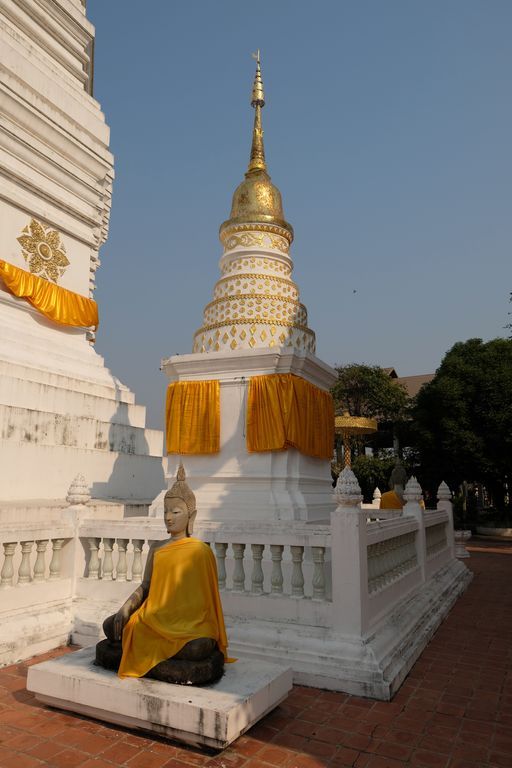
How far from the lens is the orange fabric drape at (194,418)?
10.3m

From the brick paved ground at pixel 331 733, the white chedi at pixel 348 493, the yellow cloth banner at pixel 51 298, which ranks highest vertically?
the yellow cloth banner at pixel 51 298

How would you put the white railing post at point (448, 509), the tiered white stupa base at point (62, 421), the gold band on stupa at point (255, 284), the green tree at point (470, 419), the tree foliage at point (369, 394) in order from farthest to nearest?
the tree foliage at point (369, 394) < the green tree at point (470, 419) < the white railing post at point (448, 509) < the gold band on stupa at point (255, 284) < the tiered white stupa base at point (62, 421)

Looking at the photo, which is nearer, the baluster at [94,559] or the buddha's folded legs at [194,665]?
the buddha's folded legs at [194,665]

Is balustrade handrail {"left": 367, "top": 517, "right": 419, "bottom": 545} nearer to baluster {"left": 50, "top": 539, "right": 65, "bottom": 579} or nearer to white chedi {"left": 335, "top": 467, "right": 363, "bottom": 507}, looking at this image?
white chedi {"left": 335, "top": 467, "right": 363, "bottom": 507}

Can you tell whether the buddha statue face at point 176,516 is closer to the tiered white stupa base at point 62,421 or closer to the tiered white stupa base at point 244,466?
the tiered white stupa base at point 244,466

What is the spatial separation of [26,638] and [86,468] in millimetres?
5503

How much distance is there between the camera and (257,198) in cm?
1298

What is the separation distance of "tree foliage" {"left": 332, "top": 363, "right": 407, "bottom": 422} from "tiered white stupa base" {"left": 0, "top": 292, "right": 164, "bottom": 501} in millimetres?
28281

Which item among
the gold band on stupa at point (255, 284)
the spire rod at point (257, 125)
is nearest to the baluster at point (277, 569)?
the gold band on stupa at point (255, 284)

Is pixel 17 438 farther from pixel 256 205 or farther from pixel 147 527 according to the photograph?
pixel 256 205

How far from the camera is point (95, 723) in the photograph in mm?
4504

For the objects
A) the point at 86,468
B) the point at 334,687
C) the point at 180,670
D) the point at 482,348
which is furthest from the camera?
the point at 482,348

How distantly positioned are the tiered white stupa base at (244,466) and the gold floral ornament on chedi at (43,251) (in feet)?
13.4

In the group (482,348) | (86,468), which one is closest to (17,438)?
(86,468)
